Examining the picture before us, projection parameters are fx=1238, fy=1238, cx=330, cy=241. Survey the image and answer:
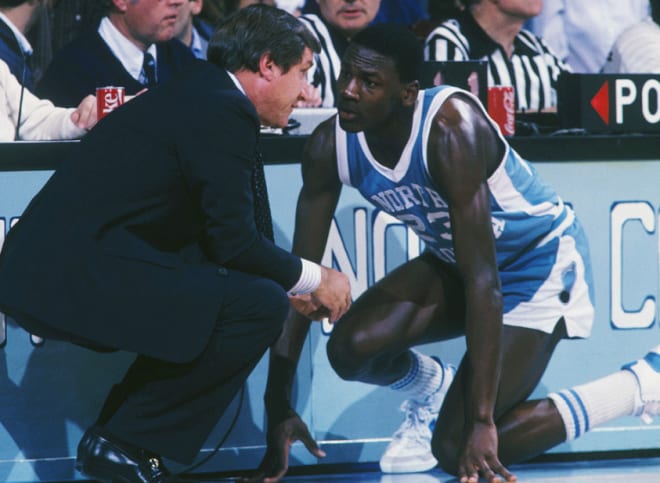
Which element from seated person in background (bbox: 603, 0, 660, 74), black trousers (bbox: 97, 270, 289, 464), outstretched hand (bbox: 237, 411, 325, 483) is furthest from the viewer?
seated person in background (bbox: 603, 0, 660, 74)

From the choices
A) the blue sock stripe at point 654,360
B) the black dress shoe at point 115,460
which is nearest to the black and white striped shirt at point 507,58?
the blue sock stripe at point 654,360

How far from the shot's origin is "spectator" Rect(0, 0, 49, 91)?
4488mm

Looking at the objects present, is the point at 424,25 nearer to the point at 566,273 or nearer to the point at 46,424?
the point at 566,273

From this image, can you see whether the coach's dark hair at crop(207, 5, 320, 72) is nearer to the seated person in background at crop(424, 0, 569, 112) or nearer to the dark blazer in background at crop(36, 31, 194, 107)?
the dark blazer in background at crop(36, 31, 194, 107)

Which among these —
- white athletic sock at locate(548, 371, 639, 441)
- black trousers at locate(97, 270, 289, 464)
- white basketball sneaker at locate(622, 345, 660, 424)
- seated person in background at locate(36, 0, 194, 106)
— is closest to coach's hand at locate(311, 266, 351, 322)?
black trousers at locate(97, 270, 289, 464)

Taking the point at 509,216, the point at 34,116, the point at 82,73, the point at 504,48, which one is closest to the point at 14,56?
the point at 82,73

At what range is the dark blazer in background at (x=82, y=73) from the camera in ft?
15.0

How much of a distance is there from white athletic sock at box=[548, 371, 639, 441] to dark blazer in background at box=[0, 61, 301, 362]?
48.1 inches

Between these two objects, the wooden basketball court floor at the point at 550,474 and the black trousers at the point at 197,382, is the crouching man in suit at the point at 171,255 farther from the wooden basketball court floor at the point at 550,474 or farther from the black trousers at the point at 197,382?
the wooden basketball court floor at the point at 550,474

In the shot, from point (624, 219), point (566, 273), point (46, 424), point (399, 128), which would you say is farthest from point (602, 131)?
point (46, 424)

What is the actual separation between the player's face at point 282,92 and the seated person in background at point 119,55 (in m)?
1.29

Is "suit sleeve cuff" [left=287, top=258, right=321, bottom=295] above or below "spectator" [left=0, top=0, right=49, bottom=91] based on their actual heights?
below

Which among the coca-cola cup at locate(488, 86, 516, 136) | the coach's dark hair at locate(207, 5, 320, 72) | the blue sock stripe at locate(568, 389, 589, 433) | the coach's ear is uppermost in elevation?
the coach's dark hair at locate(207, 5, 320, 72)

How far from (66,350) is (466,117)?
1526mm
